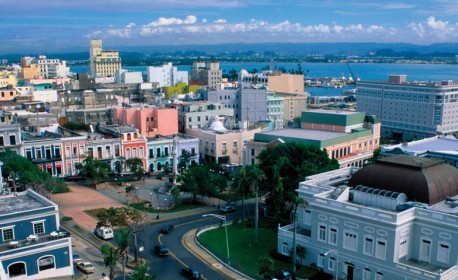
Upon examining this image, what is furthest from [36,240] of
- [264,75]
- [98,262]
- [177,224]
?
[264,75]

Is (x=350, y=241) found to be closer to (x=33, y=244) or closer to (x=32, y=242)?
(x=33, y=244)

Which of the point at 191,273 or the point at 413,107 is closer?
the point at 191,273

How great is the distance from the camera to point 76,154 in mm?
81625

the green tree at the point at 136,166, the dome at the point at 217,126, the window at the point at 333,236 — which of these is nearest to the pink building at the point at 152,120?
the dome at the point at 217,126

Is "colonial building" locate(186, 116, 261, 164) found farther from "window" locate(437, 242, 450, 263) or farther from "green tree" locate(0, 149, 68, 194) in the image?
Result: "window" locate(437, 242, 450, 263)

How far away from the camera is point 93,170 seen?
75.5 meters

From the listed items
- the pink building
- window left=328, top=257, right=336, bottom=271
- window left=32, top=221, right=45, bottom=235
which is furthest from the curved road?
the pink building

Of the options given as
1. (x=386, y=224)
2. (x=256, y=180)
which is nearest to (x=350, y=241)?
(x=386, y=224)

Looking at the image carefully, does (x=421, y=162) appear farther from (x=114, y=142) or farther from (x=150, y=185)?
(x=114, y=142)

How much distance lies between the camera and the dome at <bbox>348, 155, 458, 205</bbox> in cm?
A: 4381

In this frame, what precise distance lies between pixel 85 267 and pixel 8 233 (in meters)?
7.41

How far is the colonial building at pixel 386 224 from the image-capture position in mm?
40656

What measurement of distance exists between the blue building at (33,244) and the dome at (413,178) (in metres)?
28.0

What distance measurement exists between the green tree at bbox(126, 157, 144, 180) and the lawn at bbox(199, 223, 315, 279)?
2501cm
